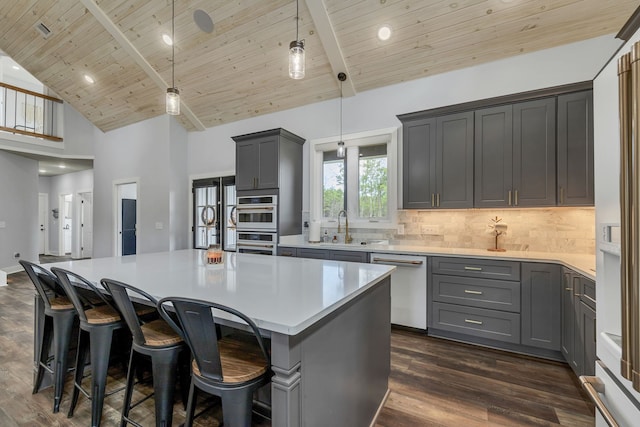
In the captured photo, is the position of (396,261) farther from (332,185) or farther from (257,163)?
(257,163)

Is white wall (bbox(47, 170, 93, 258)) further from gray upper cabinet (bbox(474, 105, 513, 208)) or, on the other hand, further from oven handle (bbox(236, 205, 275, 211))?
gray upper cabinet (bbox(474, 105, 513, 208))

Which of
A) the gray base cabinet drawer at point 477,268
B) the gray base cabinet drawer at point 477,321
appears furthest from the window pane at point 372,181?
the gray base cabinet drawer at point 477,321

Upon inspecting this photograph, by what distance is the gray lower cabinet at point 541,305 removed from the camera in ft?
8.27

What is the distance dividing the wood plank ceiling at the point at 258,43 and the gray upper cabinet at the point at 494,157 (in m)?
0.81

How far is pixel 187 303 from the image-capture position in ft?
3.52

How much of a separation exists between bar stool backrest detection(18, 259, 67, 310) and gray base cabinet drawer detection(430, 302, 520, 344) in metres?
3.21

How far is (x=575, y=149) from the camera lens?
8.75 feet

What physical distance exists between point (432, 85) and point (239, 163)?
112 inches

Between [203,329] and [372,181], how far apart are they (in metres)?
3.35

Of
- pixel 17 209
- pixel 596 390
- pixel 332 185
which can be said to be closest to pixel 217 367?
pixel 596 390

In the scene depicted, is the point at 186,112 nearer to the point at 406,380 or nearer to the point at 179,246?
the point at 179,246

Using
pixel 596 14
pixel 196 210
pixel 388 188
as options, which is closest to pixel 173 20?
pixel 196 210

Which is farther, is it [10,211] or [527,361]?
[10,211]

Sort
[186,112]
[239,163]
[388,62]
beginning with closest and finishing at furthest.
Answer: [388,62], [239,163], [186,112]
